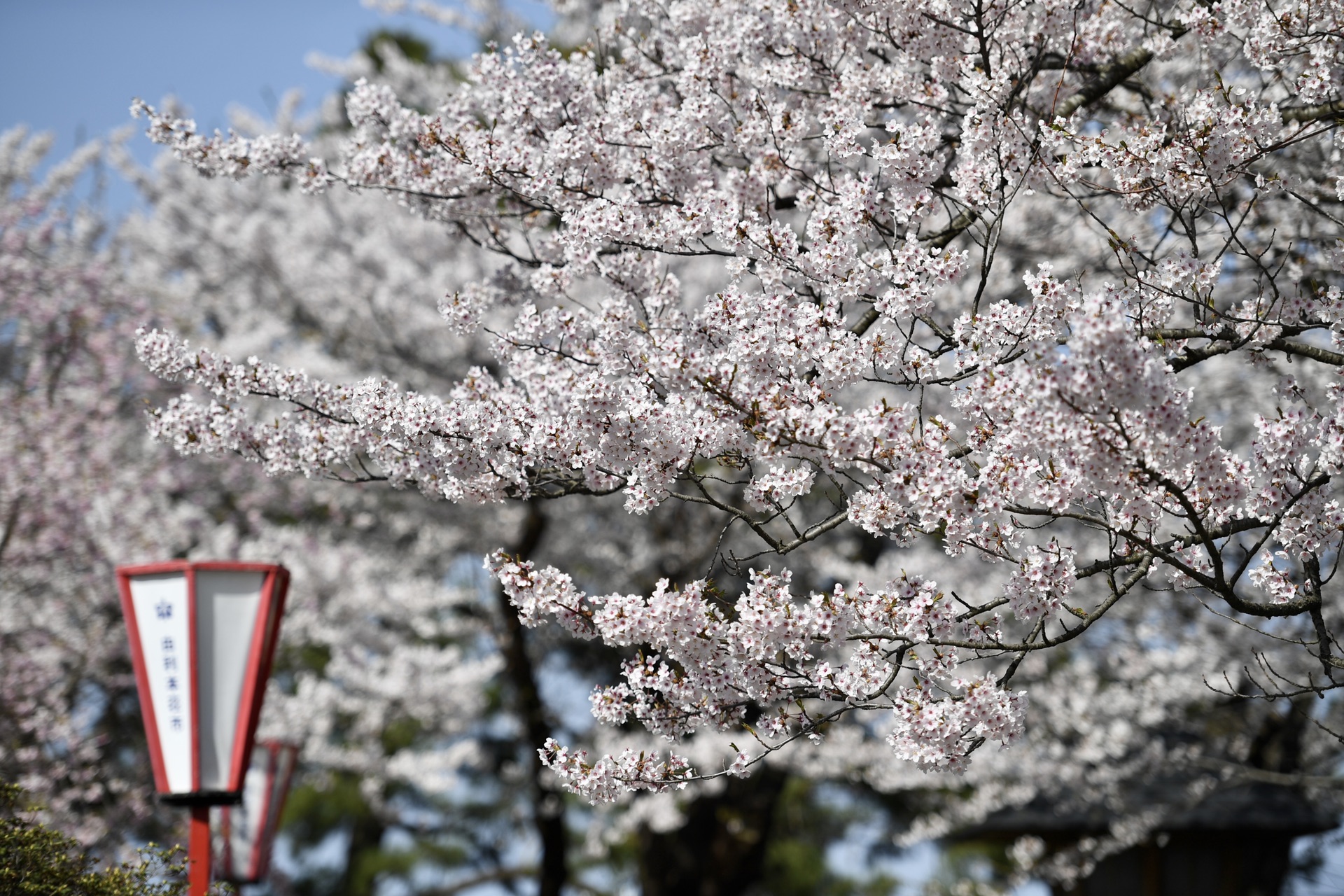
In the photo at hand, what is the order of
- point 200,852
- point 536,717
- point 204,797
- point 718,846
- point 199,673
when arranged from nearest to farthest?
point 200,852
point 204,797
point 199,673
point 536,717
point 718,846

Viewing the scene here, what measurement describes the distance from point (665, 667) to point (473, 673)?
31.3 feet

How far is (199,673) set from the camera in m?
5.04

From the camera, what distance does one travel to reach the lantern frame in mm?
4930

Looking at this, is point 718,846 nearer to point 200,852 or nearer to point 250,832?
point 250,832

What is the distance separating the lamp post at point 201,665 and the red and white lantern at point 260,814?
149 inches

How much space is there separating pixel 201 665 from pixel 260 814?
4222 mm

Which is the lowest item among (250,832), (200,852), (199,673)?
(200,852)

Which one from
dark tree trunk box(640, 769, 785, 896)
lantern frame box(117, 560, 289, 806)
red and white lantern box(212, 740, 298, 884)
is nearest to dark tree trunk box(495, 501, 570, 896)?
dark tree trunk box(640, 769, 785, 896)

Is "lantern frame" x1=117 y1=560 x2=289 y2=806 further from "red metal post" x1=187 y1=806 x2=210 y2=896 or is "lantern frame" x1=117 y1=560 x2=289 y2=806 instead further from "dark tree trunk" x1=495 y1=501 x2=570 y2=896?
"dark tree trunk" x1=495 y1=501 x2=570 y2=896

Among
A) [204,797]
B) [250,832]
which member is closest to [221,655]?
[204,797]

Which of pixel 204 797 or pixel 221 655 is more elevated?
pixel 221 655

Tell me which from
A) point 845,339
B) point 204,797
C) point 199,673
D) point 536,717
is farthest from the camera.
→ point 536,717

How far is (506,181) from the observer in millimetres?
4758

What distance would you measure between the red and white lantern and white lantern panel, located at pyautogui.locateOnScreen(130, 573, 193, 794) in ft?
12.4
